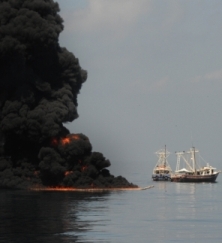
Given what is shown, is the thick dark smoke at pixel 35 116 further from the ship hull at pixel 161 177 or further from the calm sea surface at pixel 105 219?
the ship hull at pixel 161 177

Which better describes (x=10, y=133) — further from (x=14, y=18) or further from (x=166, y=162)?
(x=166, y=162)

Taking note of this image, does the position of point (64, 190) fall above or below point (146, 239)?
above

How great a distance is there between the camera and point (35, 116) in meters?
107

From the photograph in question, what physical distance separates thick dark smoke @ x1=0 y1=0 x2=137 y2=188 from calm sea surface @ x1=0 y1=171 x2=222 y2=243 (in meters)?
10.6

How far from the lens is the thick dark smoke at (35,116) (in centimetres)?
10706

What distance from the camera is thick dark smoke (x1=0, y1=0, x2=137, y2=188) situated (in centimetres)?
10706

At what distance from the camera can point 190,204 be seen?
87188 mm

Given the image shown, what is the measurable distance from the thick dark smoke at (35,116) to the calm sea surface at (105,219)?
10.6 meters

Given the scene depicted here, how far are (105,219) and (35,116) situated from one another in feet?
147

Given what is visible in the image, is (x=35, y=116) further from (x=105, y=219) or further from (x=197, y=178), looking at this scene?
(x=197, y=178)

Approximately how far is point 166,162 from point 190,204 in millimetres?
99923

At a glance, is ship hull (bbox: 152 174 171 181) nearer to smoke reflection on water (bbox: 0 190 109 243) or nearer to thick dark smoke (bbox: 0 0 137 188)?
thick dark smoke (bbox: 0 0 137 188)

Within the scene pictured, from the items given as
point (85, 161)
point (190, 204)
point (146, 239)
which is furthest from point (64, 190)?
point (146, 239)

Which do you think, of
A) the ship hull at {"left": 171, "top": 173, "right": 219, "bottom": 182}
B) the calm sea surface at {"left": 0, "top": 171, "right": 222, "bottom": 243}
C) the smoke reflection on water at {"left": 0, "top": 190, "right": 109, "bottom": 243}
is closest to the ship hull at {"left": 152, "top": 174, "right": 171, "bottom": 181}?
the ship hull at {"left": 171, "top": 173, "right": 219, "bottom": 182}
